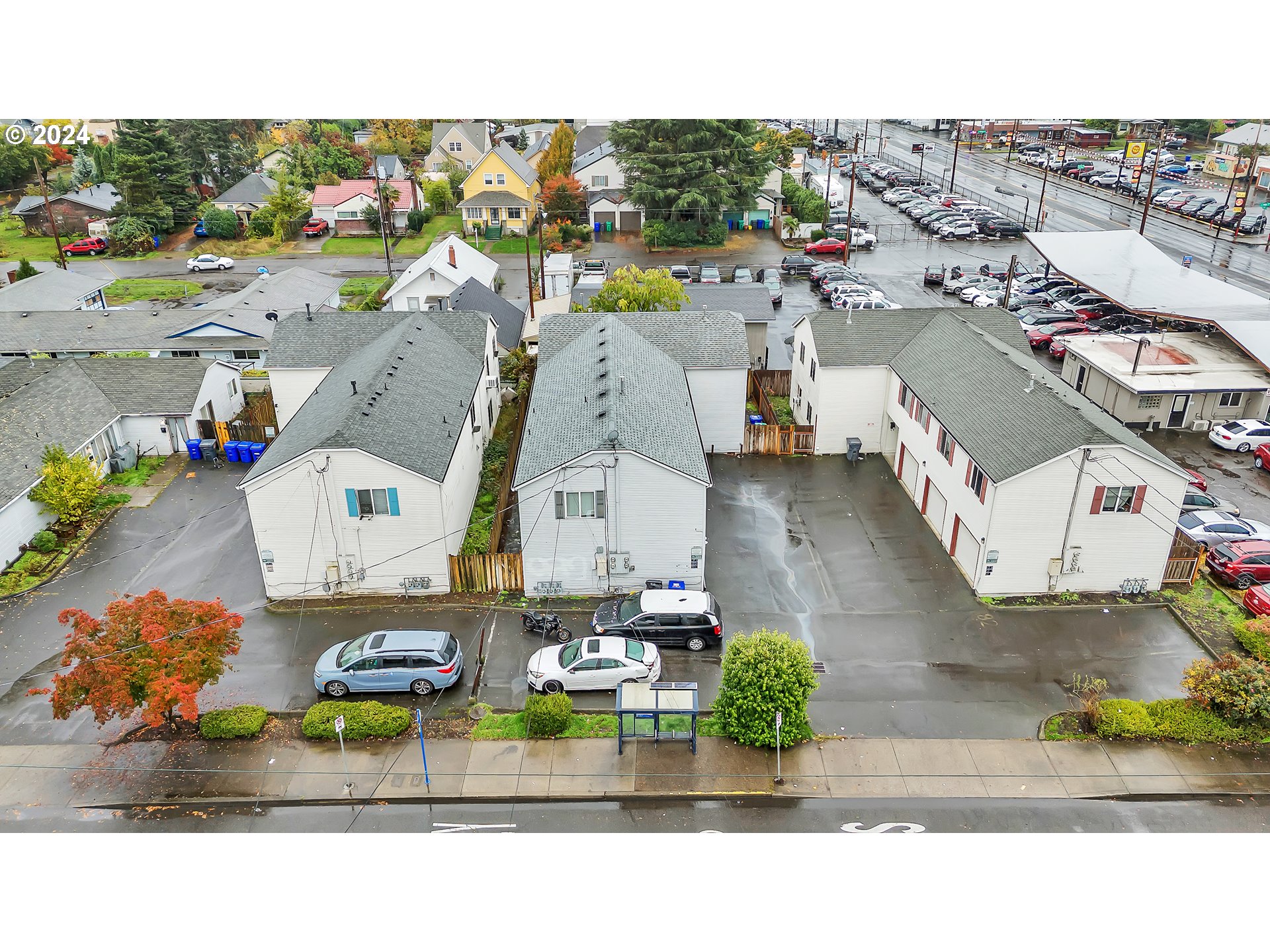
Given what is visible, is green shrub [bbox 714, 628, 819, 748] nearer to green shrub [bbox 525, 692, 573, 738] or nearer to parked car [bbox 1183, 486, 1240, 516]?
green shrub [bbox 525, 692, 573, 738]

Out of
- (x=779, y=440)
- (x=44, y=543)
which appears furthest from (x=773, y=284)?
(x=44, y=543)

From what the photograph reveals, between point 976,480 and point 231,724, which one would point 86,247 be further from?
point 976,480

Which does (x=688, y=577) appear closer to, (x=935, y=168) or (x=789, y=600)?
(x=789, y=600)

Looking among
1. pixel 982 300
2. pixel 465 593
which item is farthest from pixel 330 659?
pixel 982 300

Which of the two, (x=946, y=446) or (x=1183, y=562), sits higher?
(x=946, y=446)

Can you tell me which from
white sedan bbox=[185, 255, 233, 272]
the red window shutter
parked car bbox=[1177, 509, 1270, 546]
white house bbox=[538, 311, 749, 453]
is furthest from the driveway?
white sedan bbox=[185, 255, 233, 272]

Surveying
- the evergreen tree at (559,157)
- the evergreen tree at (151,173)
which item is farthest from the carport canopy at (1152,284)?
the evergreen tree at (151,173)

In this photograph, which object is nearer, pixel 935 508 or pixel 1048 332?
pixel 935 508
